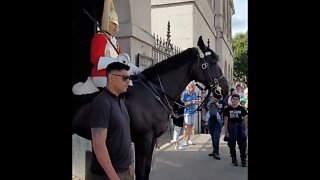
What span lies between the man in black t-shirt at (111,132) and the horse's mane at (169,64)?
1412mm

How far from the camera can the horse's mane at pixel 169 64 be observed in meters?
3.92

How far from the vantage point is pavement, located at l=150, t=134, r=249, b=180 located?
573 cm

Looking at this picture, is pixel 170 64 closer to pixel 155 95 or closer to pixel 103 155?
pixel 155 95

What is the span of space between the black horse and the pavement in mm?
2046

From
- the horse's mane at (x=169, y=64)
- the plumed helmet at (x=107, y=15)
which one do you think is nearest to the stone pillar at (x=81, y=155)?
the horse's mane at (x=169, y=64)

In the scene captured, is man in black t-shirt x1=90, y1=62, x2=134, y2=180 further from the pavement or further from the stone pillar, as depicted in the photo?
the pavement

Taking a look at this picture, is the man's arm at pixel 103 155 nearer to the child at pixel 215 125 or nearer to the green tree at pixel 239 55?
the child at pixel 215 125

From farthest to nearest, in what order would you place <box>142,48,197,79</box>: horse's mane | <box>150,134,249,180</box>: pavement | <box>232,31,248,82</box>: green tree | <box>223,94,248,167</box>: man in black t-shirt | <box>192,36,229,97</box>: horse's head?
<box>232,31,248,82</box>: green tree < <box>223,94,248,167</box>: man in black t-shirt < <box>150,134,249,180</box>: pavement < <box>192,36,229,97</box>: horse's head < <box>142,48,197,79</box>: horse's mane

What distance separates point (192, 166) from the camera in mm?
6438

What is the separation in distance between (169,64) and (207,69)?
533 millimetres

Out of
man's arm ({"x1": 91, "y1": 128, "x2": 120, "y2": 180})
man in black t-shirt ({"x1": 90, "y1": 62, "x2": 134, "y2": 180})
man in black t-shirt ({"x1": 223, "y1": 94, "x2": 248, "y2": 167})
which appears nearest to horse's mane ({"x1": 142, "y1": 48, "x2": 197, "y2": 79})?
man in black t-shirt ({"x1": 90, "y1": 62, "x2": 134, "y2": 180})
